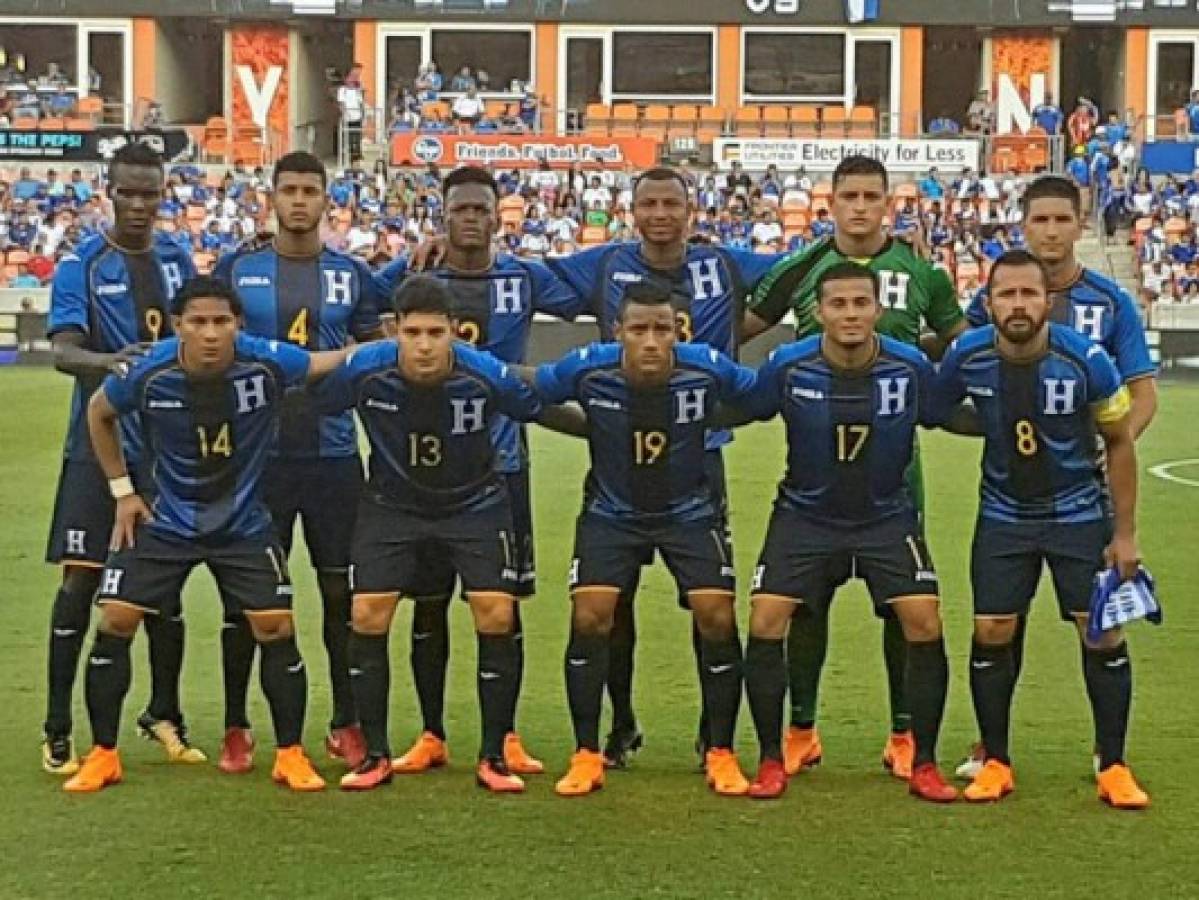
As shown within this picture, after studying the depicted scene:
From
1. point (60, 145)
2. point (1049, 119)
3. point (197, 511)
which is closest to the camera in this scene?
point (197, 511)

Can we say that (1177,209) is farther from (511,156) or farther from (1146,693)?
(1146,693)

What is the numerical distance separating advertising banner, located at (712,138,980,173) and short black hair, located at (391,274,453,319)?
3372 centimetres

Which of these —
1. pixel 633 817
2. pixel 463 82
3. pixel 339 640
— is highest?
pixel 463 82

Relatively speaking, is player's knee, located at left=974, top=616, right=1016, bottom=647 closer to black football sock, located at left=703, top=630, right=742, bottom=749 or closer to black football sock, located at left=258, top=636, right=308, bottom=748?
black football sock, located at left=703, top=630, right=742, bottom=749

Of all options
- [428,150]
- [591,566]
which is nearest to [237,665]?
[591,566]

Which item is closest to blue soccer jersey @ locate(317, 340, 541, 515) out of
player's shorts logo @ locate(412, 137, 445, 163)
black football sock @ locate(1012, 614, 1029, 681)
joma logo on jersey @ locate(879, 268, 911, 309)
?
joma logo on jersey @ locate(879, 268, 911, 309)

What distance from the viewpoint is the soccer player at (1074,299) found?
7500 mm

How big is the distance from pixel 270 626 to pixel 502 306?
149cm

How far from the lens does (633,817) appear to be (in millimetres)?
6988

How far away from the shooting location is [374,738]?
291 inches

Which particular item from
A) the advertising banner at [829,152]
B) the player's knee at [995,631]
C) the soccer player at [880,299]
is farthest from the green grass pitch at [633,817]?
the advertising banner at [829,152]

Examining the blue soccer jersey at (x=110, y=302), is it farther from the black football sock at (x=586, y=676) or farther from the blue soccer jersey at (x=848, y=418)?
the blue soccer jersey at (x=848, y=418)

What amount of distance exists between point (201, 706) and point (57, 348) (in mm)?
1789

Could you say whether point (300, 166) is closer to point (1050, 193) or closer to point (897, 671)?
point (1050, 193)
